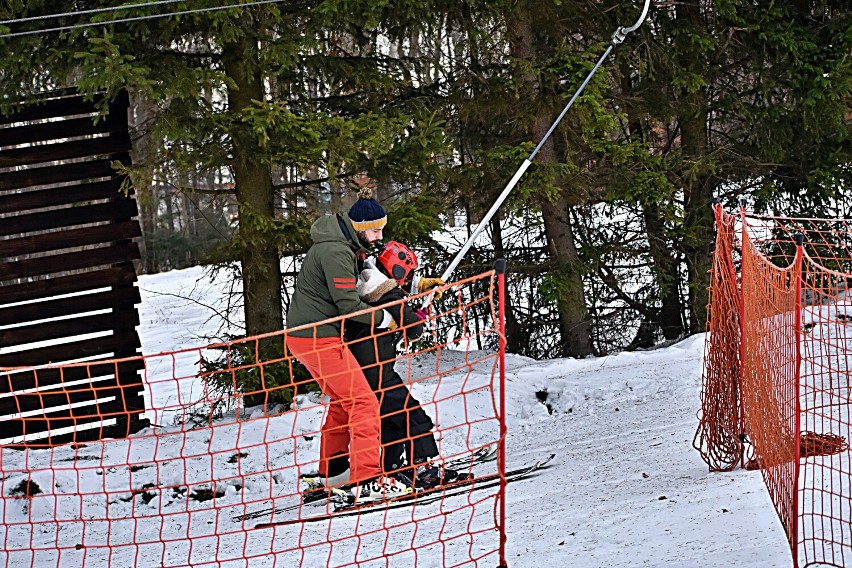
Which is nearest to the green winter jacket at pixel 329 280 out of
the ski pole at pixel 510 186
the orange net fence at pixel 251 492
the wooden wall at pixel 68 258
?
the orange net fence at pixel 251 492

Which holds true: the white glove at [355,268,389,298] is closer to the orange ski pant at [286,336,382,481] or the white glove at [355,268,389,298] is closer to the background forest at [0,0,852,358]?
the orange ski pant at [286,336,382,481]

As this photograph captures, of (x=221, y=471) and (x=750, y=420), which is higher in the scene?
(x=750, y=420)

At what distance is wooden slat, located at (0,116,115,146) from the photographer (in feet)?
28.5

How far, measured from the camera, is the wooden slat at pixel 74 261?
8.73 metres

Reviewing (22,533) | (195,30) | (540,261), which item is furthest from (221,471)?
(540,261)

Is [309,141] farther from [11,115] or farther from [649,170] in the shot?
[649,170]

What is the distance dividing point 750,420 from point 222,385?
5.22 metres

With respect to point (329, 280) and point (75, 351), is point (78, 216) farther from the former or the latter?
point (329, 280)

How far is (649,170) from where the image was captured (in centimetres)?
977

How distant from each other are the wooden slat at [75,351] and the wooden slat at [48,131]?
1.98 metres

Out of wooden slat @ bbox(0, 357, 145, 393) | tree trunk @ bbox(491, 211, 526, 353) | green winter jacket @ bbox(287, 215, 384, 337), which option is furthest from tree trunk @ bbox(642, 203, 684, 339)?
wooden slat @ bbox(0, 357, 145, 393)

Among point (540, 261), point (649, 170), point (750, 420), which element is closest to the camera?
point (750, 420)

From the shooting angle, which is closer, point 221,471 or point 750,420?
point 750,420

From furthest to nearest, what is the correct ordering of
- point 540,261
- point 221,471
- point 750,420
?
point 540,261 → point 221,471 → point 750,420
